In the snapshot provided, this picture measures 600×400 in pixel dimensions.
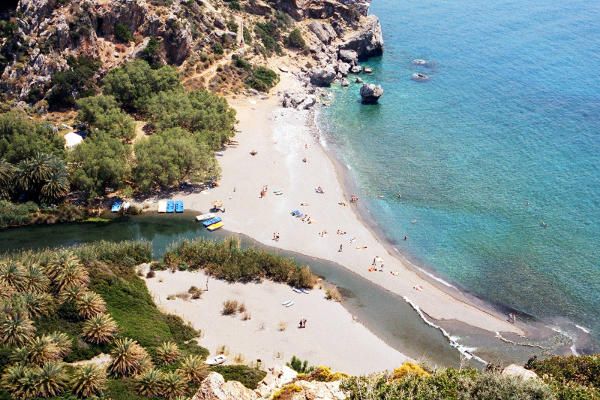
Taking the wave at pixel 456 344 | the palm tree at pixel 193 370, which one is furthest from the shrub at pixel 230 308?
the wave at pixel 456 344

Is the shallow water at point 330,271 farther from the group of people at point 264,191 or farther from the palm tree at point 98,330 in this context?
the palm tree at point 98,330

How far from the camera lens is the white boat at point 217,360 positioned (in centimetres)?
3891

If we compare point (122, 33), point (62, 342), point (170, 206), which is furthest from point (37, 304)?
point (122, 33)

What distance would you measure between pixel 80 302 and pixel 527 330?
38.7 m

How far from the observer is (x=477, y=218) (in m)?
64.0

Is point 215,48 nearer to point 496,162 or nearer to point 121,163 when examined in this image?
point 121,163

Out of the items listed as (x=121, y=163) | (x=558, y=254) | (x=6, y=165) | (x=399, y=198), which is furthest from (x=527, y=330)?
(x=6, y=165)

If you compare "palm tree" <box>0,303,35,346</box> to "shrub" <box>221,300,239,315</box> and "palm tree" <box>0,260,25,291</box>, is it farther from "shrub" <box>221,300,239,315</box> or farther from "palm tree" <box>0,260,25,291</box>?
"shrub" <box>221,300,239,315</box>

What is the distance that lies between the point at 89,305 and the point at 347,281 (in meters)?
24.5

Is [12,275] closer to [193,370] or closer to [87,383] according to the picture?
[87,383]

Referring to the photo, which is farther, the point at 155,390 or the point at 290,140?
the point at 290,140

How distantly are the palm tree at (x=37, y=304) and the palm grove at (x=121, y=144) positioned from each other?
21.5 metres

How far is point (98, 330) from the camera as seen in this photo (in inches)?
1462

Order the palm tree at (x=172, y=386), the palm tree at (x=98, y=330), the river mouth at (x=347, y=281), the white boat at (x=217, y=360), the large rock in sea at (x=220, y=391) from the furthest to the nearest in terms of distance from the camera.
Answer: the river mouth at (x=347, y=281), the white boat at (x=217, y=360), the palm tree at (x=98, y=330), the palm tree at (x=172, y=386), the large rock in sea at (x=220, y=391)
